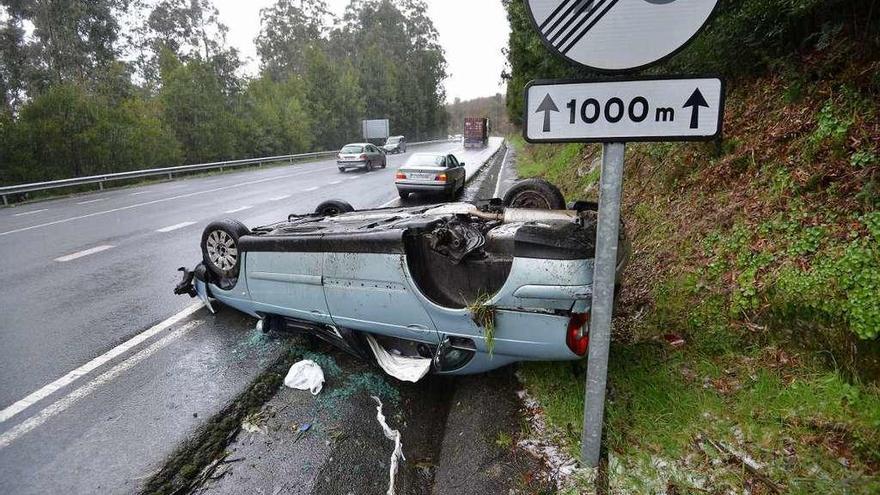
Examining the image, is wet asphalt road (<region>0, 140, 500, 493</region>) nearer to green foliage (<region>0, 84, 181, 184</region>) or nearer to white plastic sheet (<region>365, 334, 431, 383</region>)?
white plastic sheet (<region>365, 334, 431, 383</region>)

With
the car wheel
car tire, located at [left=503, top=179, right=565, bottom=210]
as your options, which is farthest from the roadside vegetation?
the car wheel

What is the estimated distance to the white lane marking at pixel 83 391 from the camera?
293 centimetres

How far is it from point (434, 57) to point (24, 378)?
74.9m

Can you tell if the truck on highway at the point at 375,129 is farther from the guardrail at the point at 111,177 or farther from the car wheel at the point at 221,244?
the car wheel at the point at 221,244

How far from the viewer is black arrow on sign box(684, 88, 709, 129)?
63.2 inches

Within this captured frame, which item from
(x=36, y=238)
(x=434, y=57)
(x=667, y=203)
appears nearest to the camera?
(x=667, y=203)

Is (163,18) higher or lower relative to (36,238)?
higher

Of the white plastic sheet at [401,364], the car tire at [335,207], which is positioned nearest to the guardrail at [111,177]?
Result: the car tire at [335,207]

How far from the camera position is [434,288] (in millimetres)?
3115

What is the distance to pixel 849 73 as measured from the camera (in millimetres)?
3953

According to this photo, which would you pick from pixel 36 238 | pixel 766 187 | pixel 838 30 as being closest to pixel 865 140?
pixel 766 187

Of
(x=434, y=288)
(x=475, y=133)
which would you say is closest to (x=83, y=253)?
(x=434, y=288)

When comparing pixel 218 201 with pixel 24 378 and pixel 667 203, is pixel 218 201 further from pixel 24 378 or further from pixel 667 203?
pixel 667 203

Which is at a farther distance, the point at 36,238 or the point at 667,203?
the point at 36,238
